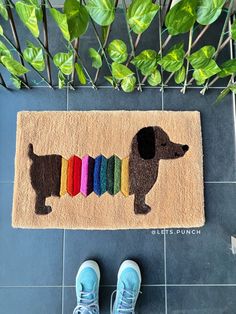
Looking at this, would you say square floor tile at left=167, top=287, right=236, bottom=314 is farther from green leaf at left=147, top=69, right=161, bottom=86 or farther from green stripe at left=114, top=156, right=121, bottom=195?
green leaf at left=147, top=69, right=161, bottom=86

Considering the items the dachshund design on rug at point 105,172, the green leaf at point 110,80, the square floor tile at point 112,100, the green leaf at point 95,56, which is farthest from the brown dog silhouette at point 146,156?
the green leaf at point 95,56

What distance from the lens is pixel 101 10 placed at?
686 mm

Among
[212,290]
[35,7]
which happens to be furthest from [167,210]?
[35,7]

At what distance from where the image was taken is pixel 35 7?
0.69m

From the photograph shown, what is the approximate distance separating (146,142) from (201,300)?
636 mm

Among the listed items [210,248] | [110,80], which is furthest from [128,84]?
[210,248]

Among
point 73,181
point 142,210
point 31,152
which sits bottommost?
point 142,210

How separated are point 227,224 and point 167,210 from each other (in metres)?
0.24

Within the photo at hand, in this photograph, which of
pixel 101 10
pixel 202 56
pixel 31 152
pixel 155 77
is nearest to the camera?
pixel 101 10

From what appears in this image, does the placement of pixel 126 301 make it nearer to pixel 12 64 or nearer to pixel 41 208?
pixel 41 208

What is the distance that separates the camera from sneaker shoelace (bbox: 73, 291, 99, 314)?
1.08m

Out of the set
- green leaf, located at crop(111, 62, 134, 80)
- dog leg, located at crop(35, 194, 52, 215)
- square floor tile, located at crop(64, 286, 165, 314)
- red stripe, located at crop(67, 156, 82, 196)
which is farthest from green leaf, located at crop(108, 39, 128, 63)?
square floor tile, located at crop(64, 286, 165, 314)

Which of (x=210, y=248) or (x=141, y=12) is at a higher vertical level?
(x=141, y=12)

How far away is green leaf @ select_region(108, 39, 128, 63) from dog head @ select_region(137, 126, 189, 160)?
0.36m
